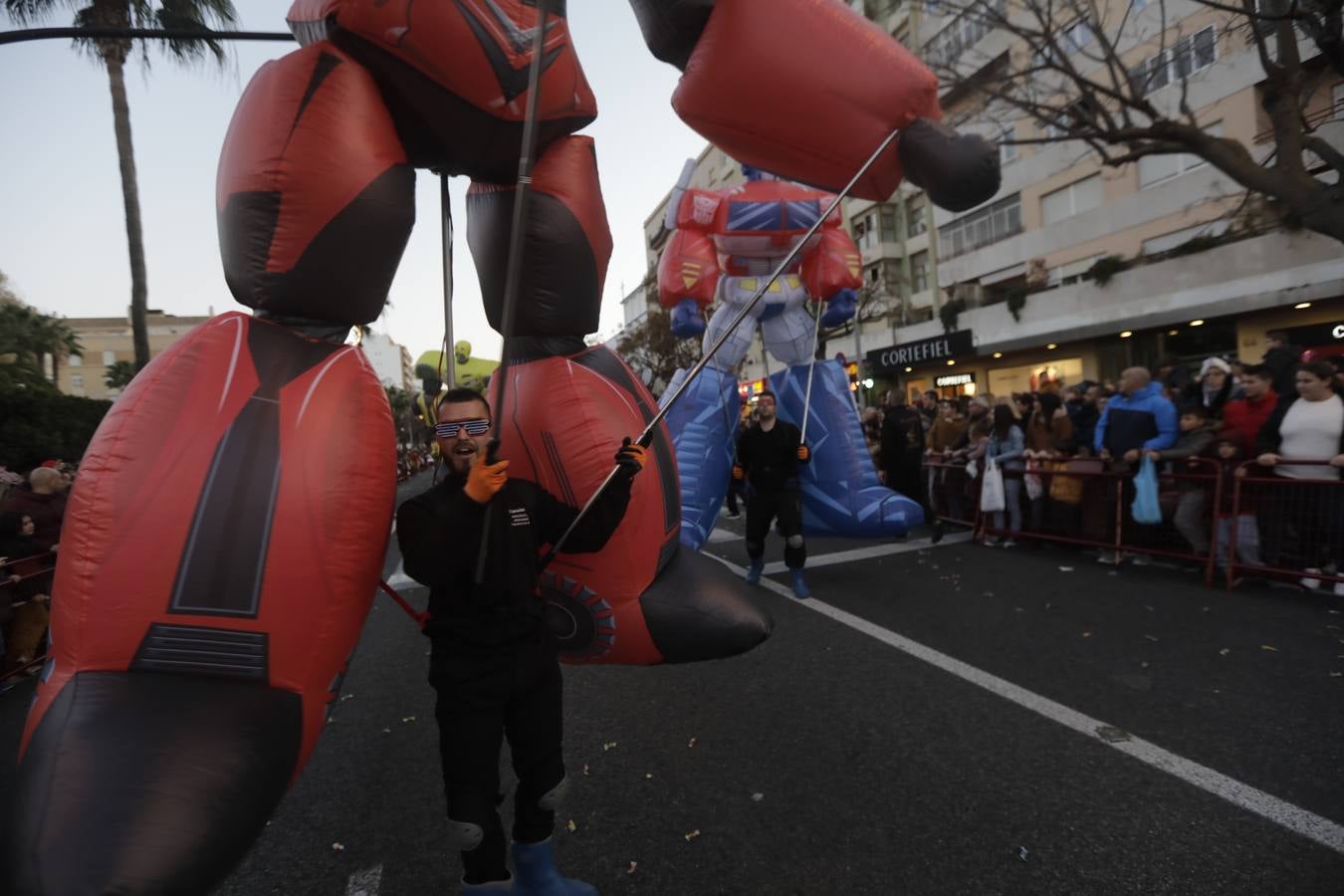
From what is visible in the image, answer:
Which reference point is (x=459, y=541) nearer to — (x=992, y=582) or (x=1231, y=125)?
(x=992, y=582)

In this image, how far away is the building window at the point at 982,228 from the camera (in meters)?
23.2

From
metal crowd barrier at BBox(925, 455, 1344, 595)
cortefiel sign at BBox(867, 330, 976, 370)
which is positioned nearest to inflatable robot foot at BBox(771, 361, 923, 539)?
metal crowd barrier at BBox(925, 455, 1344, 595)

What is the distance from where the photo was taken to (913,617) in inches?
184

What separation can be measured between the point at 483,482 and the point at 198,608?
0.60 m

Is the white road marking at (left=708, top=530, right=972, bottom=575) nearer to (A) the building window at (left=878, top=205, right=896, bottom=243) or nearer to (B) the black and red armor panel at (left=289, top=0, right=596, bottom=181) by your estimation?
(B) the black and red armor panel at (left=289, top=0, right=596, bottom=181)

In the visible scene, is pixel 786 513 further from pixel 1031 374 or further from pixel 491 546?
pixel 1031 374

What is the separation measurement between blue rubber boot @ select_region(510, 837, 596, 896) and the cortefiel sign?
23.7 m

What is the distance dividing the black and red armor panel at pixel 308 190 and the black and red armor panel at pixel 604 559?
505mm

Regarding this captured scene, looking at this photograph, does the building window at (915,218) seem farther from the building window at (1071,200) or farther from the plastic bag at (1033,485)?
the plastic bag at (1033,485)

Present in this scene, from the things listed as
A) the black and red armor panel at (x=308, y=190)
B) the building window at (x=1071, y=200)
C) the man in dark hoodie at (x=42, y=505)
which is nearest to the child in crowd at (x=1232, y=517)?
the black and red armor panel at (x=308, y=190)

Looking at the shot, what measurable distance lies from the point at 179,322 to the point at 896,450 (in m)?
78.0

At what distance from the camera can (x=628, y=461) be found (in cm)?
180

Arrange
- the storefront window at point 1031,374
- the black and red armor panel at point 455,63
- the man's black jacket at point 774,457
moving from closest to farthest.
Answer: the black and red armor panel at point 455,63 < the man's black jacket at point 774,457 < the storefront window at point 1031,374

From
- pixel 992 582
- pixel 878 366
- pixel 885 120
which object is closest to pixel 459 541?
pixel 885 120
